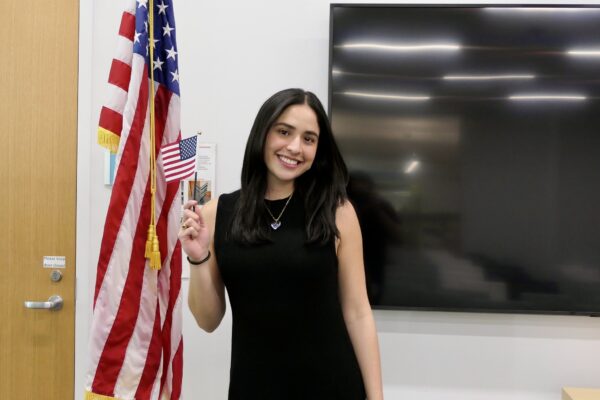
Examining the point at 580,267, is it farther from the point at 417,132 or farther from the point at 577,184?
the point at 417,132

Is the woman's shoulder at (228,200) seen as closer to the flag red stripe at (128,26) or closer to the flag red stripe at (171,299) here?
the flag red stripe at (171,299)

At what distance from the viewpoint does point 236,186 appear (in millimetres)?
1798

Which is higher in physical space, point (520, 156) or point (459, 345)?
point (520, 156)

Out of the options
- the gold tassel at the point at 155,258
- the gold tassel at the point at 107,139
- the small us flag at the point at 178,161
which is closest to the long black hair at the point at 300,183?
the small us flag at the point at 178,161

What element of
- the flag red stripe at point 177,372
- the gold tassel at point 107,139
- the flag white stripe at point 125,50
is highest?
the flag white stripe at point 125,50

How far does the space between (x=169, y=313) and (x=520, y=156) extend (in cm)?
144

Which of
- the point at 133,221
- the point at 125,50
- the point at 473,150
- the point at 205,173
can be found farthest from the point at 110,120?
the point at 473,150

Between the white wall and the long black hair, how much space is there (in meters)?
0.58

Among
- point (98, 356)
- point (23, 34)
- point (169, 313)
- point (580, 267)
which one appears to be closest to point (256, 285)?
point (169, 313)

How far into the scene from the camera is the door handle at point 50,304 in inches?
71.2

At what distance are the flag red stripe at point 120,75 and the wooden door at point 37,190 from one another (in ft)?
1.79

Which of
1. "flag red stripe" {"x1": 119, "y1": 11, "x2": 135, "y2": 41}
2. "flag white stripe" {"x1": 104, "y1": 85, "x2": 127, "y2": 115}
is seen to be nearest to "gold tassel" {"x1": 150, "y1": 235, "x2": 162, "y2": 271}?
"flag white stripe" {"x1": 104, "y1": 85, "x2": 127, "y2": 115}

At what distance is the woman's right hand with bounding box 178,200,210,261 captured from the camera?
1.13 m

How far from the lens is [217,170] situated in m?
1.80
